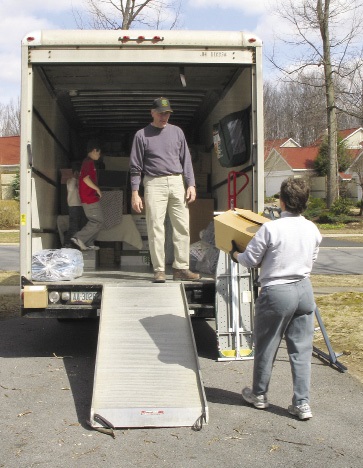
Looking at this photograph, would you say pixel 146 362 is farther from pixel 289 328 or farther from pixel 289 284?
pixel 289 284

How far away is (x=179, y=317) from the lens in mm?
6234

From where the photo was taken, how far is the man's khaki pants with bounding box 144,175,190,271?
23.3ft

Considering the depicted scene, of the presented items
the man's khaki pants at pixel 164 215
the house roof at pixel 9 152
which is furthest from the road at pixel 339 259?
the house roof at pixel 9 152

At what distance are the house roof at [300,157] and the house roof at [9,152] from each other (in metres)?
19.6

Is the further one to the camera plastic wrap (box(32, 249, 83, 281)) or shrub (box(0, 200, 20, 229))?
shrub (box(0, 200, 20, 229))

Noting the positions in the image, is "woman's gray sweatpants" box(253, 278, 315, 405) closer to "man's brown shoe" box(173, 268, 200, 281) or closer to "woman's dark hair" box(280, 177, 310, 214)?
"woman's dark hair" box(280, 177, 310, 214)

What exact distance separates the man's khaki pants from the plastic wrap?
816mm

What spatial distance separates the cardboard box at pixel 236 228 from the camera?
544 centimetres

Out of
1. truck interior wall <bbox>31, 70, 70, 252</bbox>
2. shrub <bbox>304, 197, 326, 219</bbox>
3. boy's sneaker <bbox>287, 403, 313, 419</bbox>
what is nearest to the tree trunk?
shrub <bbox>304, 197, 326, 219</bbox>

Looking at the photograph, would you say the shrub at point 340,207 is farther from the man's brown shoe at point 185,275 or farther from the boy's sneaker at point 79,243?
the man's brown shoe at point 185,275

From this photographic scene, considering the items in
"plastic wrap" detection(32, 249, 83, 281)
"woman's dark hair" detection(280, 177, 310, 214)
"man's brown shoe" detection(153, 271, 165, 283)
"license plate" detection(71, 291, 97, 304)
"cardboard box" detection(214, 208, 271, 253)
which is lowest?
"license plate" detection(71, 291, 97, 304)

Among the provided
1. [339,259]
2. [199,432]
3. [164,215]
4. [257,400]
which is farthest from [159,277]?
[339,259]

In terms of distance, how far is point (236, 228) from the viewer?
5477mm

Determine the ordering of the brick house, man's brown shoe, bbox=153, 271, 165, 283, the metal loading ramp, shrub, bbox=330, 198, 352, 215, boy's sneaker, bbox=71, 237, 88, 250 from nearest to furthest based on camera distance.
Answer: the metal loading ramp, man's brown shoe, bbox=153, 271, 165, 283, boy's sneaker, bbox=71, 237, 88, 250, shrub, bbox=330, 198, 352, 215, the brick house
